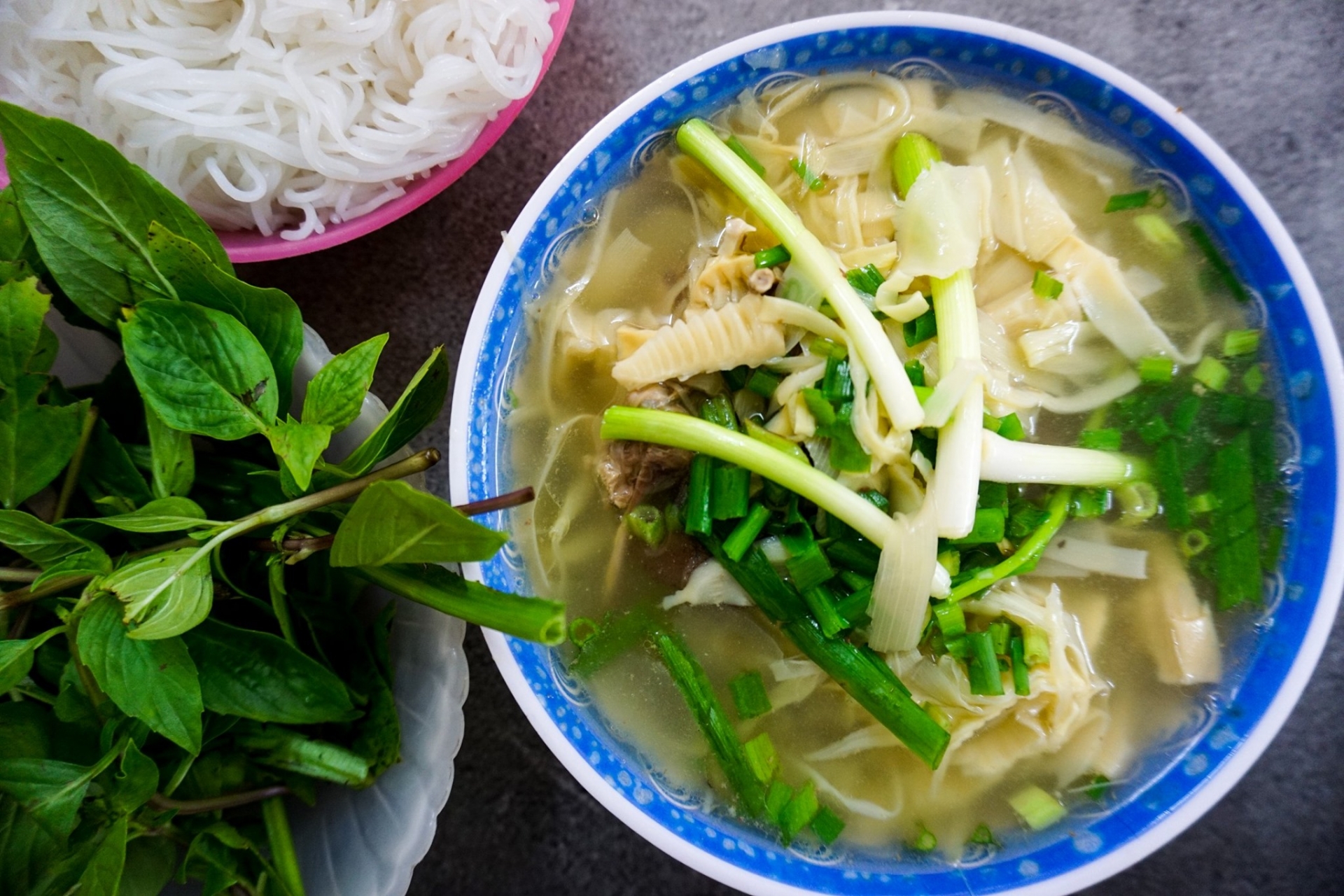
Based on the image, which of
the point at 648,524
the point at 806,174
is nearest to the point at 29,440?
the point at 648,524

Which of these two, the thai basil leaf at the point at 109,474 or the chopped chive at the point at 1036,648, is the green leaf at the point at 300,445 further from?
the chopped chive at the point at 1036,648

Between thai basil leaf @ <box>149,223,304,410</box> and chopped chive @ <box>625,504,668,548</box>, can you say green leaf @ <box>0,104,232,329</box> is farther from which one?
chopped chive @ <box>625,504,668,548</box>

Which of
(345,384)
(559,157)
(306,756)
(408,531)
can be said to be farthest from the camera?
(559,157)

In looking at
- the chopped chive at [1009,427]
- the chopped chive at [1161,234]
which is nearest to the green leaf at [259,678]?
the chopped chive at [1009,427]

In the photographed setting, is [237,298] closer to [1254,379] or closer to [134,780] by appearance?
[134,780]

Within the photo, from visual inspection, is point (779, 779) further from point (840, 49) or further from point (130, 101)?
point (130, 101)

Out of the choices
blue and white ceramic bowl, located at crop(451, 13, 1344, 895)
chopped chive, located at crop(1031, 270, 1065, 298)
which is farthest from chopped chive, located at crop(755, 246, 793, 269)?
chopped chive, located at crop(1031, 270, 1065, 298)
